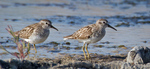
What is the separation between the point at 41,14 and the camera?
659 inches

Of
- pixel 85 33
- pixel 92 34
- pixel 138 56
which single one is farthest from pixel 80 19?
pixel 138 56

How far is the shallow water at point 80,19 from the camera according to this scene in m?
9.50

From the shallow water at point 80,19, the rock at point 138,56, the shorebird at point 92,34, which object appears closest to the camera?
the rock at point 138,56

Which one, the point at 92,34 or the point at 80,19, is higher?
the point at 80,19

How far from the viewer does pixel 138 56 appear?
23.2 feet

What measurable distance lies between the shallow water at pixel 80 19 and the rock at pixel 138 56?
1.62 metres

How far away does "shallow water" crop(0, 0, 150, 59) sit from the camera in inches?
374

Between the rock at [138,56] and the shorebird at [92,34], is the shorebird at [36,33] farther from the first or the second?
the rock at [138,56]

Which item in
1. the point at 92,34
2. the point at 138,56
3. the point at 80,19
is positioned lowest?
the point at 138,56

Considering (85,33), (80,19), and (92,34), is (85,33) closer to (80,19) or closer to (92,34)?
(92,34)

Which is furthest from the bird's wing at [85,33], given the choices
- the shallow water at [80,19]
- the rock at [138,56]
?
the rock at [138,56]

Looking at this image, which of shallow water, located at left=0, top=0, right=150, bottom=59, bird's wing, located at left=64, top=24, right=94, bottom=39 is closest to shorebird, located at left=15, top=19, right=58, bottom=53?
shallow water, located at left=0, top=0, right=150, bottom=59

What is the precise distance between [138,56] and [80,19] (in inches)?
343

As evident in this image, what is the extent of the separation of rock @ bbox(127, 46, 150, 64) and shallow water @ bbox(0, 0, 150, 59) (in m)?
1.62
